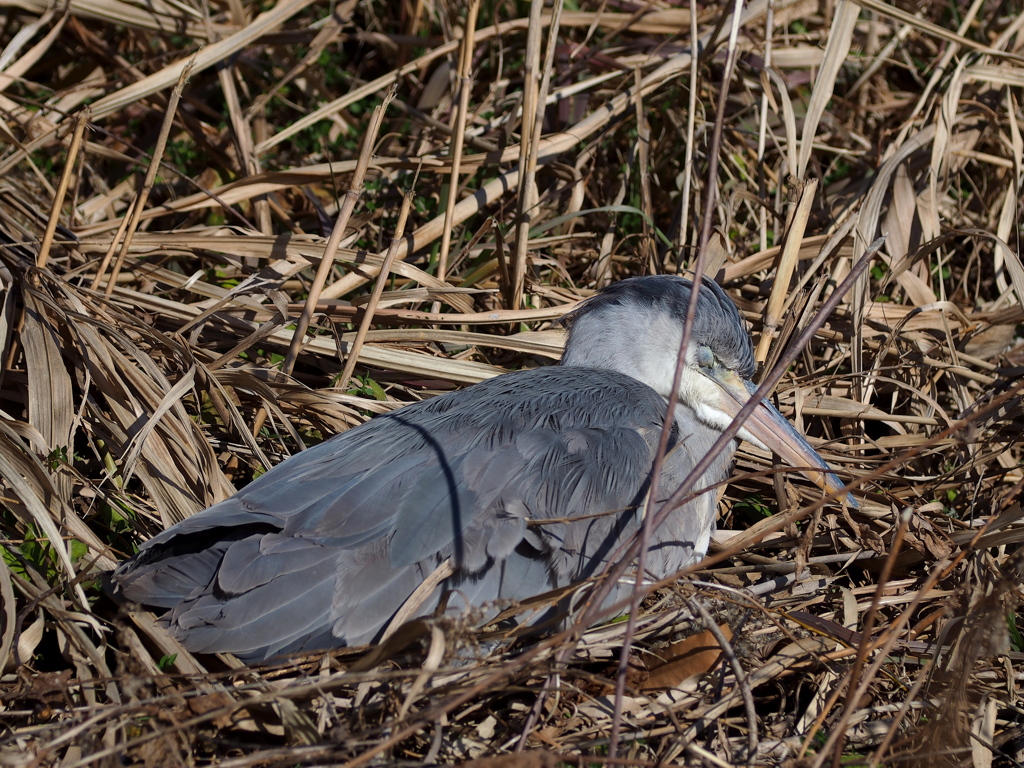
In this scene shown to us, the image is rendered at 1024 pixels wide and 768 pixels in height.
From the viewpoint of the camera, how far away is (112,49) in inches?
172

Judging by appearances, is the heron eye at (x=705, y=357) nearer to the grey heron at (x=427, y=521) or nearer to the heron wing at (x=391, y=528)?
the grey heron at (x=427, y=521)

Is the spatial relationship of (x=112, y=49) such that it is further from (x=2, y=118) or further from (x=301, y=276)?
(x=301, y=276)

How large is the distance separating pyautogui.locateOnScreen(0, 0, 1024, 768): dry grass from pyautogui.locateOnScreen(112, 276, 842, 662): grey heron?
0.12 metres

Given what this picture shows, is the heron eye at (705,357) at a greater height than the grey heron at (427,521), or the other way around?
the heron eye at (705,357)

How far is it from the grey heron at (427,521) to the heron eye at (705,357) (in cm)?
25

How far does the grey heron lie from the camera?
217cm

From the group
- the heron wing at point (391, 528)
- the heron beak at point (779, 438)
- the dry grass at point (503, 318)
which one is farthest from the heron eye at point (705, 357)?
the heron wing at point (391, 528)

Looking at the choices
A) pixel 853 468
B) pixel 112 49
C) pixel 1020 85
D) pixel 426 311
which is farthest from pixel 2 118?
pixel 1020 85

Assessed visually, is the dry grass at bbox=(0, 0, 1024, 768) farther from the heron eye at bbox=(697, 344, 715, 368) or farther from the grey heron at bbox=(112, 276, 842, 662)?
the heron eye at bbox=(697, 344, 715, 368)

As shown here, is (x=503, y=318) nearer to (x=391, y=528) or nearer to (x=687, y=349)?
(x=687, y=349)

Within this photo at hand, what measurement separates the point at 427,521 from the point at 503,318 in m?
1.20

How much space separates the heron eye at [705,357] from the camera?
2.92m

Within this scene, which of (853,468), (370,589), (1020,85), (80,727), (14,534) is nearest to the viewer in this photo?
(80,727)

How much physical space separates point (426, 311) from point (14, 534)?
1566 mm
